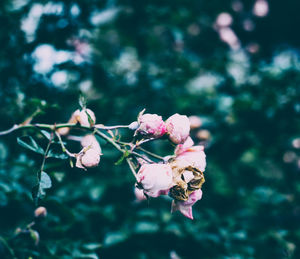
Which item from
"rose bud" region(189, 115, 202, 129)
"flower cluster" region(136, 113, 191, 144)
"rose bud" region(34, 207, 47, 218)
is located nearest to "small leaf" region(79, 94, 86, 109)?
"flower cluster" region(136, 113, 191, 144)

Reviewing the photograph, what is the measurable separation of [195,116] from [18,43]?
1104mm

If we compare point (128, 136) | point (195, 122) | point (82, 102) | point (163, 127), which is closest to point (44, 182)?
point (82, 102)

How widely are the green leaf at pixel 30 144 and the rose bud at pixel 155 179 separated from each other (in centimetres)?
34

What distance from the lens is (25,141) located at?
860mm

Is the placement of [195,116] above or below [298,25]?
below

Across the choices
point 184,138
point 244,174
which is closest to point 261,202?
point 244,174

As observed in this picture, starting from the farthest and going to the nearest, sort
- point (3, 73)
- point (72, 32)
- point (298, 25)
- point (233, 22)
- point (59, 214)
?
point (298, 25)
point (233, 22)
point (72, 32)
point (3, 73)
point (59, 214)

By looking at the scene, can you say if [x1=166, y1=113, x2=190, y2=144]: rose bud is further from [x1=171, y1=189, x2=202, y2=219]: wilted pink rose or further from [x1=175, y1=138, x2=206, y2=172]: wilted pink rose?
[x1=171, y1=189, x2=202, y2=219]: wilted pink rose

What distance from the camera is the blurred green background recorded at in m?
1.24

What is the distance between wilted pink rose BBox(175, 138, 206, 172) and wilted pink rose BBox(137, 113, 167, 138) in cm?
9

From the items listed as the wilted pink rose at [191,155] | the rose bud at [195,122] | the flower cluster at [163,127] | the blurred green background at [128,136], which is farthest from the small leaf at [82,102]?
the rose bud at [195,122]

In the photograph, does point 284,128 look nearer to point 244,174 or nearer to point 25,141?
point 244,174

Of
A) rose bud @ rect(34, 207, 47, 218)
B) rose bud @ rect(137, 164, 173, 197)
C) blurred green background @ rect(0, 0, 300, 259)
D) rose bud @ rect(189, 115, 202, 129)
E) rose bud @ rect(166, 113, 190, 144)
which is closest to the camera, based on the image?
rose bud @ rect(137, 164, 173, 197)

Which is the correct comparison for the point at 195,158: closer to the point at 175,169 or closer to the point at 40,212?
the point at 175,169
